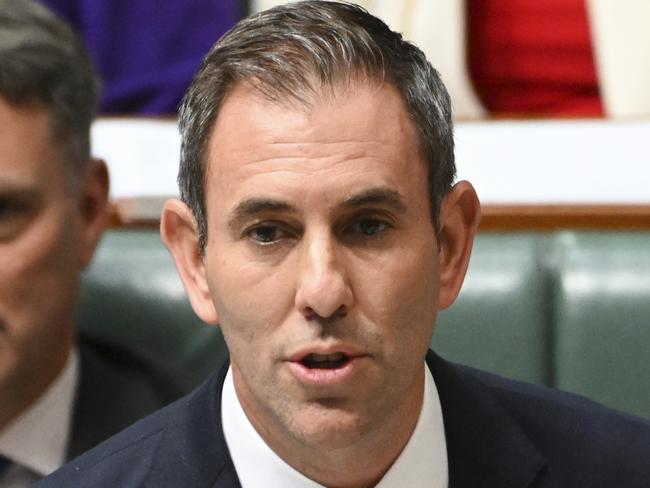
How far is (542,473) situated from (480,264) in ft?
1.58

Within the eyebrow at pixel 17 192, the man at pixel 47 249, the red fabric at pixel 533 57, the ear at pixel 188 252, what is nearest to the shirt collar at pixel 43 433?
the man at pixel 47 249

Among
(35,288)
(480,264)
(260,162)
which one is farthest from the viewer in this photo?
(480,264)

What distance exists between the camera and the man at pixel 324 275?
1.03 metres

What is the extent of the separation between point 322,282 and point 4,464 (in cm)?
68

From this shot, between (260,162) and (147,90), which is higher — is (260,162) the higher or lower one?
the higher one

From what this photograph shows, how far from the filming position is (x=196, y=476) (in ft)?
3.70

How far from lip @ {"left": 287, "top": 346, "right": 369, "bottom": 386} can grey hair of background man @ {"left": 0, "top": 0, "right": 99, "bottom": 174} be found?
0.63 metres

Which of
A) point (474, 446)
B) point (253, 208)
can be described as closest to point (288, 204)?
point (253, 208)

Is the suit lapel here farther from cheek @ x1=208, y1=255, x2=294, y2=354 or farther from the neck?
the neck

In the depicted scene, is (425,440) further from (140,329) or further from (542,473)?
(140,329)

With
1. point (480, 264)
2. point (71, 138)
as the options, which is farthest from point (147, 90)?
point (480, 264)

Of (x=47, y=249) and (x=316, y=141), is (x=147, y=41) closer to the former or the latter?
(x=47, y=249)

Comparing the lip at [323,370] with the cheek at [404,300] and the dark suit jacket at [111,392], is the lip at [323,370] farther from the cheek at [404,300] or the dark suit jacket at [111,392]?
the dark suit jacket at [111,392]

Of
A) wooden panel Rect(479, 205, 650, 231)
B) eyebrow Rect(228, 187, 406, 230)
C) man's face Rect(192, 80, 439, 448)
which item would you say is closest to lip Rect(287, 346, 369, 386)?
man's face Rect(192, 80, 439, 448)
